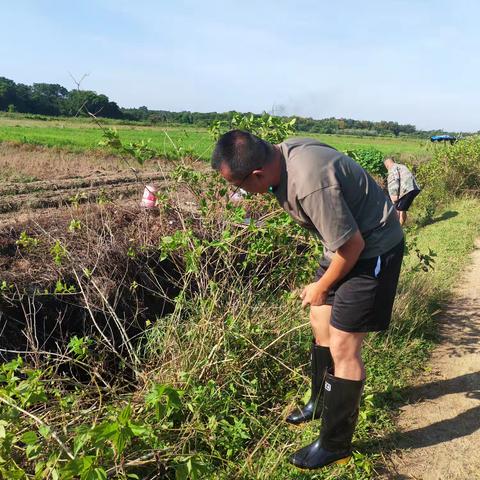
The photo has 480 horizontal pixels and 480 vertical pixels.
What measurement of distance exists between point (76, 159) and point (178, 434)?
1677 centimetres

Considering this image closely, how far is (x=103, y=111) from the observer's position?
3549 mm

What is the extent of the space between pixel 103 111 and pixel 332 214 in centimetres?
225

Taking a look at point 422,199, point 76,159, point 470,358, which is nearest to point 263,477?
point 470,358

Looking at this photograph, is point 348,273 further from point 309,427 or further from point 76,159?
point 76,159

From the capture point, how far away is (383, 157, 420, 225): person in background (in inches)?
363

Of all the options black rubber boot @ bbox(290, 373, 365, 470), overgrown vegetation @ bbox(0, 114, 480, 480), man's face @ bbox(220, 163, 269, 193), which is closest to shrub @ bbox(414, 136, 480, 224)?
overgrown vegetation @ bbox(0, 114, 480, 480)

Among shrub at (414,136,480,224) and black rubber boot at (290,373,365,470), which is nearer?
black rubber boot at (290,373,365,470)

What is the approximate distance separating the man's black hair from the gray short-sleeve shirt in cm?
12

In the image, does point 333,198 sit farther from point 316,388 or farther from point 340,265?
point 316,388

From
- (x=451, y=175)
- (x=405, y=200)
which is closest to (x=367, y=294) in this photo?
(x=405, y=200)

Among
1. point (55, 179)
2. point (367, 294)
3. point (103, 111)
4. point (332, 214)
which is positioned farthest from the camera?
point (55, 179)

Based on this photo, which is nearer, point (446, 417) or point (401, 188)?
point (446, 417)

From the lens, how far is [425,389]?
10.9 ft

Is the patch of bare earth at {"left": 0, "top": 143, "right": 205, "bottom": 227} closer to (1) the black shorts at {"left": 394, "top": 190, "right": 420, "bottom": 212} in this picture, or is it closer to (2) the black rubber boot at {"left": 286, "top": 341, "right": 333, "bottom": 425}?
(1) the black shorts at {"left": 394, "top": 190, "right": 420, "bottom": 212}
